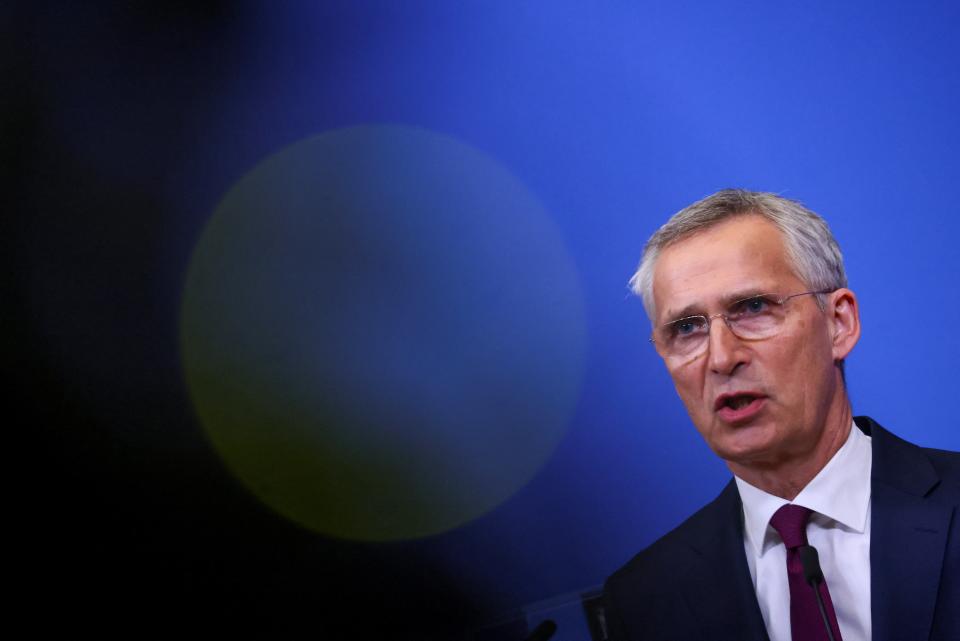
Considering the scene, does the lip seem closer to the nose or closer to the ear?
the nose

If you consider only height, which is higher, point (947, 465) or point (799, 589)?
point (947, 465)

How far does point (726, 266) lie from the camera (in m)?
1.53

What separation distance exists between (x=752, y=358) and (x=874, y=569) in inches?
16.1

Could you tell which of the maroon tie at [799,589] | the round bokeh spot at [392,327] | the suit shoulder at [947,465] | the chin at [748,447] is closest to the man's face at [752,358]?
the chin at [748,447]

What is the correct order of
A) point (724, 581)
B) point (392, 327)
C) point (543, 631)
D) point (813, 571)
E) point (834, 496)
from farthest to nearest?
point (392, 327) → point (543, 631) → point (724, 581) → point (834, 496) → point (813, 571)

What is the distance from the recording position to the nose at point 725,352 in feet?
4.80

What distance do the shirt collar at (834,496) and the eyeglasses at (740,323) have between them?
0.27m

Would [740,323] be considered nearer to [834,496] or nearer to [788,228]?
[788,228]

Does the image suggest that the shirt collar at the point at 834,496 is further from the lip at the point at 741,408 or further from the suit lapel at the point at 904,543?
the lip at the point at 741,408

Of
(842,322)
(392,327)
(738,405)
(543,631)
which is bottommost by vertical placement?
(543,631)

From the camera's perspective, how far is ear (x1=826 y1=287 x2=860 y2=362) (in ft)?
5.08

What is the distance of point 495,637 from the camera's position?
2.02m

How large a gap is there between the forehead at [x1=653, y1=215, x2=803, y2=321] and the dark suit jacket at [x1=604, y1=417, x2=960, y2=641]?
375 millimetres

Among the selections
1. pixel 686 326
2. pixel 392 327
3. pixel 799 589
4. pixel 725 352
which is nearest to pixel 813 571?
pixel 799 589
